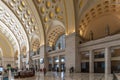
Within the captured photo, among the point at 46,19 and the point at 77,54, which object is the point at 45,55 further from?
the point at 77,54

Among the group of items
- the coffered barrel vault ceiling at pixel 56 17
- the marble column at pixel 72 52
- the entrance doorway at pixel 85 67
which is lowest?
the entrance doorway at pixel 85 67

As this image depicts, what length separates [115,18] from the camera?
21.8m

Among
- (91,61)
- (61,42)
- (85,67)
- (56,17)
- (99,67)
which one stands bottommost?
(85,67)

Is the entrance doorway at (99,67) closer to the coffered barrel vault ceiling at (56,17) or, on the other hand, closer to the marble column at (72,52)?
the marble column at (72,52)

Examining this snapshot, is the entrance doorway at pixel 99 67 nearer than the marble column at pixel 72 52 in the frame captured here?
Yes

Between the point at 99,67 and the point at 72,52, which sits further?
the point at 72,52

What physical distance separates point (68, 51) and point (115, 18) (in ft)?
24.6

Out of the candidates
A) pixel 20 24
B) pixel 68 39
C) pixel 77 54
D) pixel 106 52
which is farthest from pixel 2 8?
pixel 106 52

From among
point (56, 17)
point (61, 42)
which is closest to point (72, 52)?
point (56, 17)

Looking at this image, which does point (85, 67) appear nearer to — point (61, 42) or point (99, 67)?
point (99, 67)

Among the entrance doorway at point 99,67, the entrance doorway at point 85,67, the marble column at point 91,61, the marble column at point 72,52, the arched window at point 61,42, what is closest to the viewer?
the entrance doorway at point 99,67

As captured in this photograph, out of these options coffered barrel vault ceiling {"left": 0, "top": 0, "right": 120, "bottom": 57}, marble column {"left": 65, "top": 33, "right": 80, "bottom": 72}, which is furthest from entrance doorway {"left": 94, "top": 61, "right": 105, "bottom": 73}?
coffered barrel vault ceiling {"left": 0, "top": 0, "right": 120, "bottom": 57}

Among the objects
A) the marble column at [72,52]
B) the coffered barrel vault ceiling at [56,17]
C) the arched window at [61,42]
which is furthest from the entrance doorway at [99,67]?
the arched window at [61,42]

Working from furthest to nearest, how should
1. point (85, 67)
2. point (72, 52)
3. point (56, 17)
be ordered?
point (56, 17) → point (72, 52) → point (85, 67)
